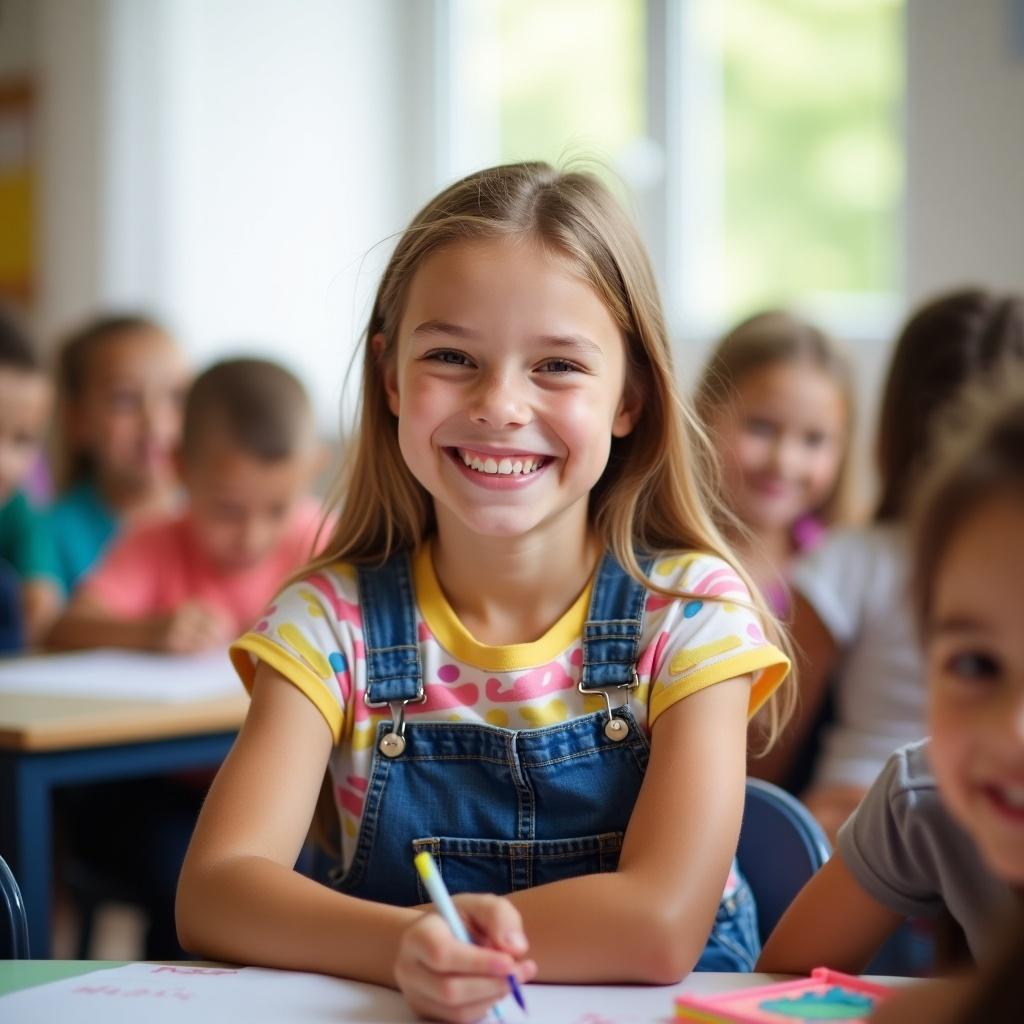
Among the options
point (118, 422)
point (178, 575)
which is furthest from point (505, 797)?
point (118, 422)

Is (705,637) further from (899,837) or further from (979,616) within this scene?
(979,616)

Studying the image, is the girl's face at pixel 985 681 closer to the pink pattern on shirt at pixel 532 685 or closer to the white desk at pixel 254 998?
the white desk at pixel 254 998

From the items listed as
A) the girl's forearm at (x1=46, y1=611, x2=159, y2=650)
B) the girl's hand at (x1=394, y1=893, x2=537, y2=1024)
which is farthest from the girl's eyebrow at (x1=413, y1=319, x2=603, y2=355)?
the girl's forearm at (x1=46, y1=611, x2=159, y2=650)

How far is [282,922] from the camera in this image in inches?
44.3

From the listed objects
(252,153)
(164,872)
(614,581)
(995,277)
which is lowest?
(164,872)

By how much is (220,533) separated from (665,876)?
1.83 m

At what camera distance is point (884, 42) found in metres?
3.78

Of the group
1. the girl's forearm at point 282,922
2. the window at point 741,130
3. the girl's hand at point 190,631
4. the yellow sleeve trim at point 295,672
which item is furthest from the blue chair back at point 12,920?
the window at point 741,130

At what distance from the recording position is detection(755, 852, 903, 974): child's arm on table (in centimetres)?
112

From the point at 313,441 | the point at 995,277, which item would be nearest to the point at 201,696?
the point at 313,441

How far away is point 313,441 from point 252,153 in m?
2.14

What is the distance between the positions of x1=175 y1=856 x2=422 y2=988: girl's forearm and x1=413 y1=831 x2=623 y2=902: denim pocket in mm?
184

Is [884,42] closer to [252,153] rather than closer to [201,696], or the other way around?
[252,153]

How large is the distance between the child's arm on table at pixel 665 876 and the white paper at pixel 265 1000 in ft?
0.07
